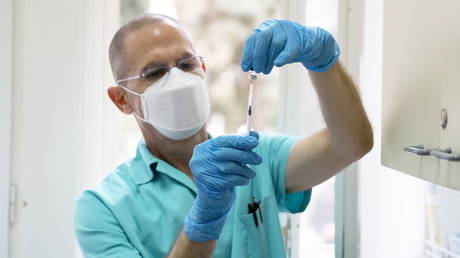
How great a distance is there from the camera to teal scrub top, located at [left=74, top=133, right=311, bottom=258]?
1.14 meters

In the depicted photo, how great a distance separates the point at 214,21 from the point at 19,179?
114 cm

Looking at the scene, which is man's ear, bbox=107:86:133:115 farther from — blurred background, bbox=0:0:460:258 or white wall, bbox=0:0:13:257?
white wall, bbox=0:0:13:257

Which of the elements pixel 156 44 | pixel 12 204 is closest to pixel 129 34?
pixel 156 44

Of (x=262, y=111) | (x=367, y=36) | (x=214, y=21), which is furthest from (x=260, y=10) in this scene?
(x=367, y=36)

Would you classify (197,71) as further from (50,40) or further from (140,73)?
(50,40)

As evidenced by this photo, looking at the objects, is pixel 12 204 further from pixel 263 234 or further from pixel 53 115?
pixel 263 234

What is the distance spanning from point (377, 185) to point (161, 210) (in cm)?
64

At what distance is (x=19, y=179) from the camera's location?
1.94 metres

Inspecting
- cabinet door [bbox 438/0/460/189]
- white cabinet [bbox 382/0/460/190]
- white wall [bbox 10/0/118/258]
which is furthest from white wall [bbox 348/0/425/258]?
white wall [bbox 10/0/118/258]

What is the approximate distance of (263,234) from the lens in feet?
4.05

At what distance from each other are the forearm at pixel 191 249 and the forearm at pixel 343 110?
1.29 feet

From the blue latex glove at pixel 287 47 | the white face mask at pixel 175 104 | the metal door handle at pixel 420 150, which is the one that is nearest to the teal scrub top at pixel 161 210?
the white face mask at pixel 175 104

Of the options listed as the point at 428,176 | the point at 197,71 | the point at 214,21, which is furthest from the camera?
the point at 214,21

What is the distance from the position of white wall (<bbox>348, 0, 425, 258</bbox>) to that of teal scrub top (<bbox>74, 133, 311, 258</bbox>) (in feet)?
0.64
